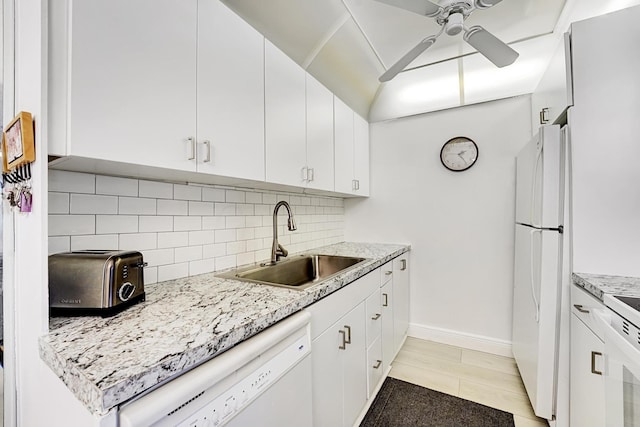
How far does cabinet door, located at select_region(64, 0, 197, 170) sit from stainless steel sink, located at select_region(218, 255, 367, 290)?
76 cm

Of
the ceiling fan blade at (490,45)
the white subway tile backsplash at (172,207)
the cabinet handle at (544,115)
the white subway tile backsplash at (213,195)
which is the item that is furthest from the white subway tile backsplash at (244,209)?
the cabinet handle at (544,115)

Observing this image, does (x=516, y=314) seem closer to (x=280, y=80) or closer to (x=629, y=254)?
(x=629, y=254)

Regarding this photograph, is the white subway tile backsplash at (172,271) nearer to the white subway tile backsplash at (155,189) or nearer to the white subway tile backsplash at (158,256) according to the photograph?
the white subway tile backsplash at (158,256)

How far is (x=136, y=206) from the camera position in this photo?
1245 mm

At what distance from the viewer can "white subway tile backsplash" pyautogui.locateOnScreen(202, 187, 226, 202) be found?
1.54m

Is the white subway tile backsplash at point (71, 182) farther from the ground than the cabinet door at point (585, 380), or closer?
farther from the ground

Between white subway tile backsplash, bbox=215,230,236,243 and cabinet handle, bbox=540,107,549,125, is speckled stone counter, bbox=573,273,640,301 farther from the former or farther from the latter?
white subway tile backsplash, bbox=215,230,236,243

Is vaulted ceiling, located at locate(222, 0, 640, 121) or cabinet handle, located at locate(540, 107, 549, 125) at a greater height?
vaulted ceiling, located at locate(222, 0, 640, 121)

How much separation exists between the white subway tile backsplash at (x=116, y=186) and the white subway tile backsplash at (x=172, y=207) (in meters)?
0.12

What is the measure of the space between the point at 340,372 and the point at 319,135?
1.45 m

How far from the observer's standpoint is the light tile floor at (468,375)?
1782mm

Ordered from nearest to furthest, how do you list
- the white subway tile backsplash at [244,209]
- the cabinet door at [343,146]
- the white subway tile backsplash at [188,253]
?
the white subway tile backsplash at [188,253] → the white subway tile backsplash at [244,209] → the cabinet door at [343,146]

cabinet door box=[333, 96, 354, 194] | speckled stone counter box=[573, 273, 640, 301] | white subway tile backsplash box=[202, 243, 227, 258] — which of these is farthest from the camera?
cabinet door box=[333, 96, 354, 194]

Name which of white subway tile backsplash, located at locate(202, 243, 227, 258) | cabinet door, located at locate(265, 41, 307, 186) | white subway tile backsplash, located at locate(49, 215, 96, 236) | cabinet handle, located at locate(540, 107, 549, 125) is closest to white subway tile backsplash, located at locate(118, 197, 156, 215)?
white subway tile backsplash, located at locate(49, 215, 96, 236)
